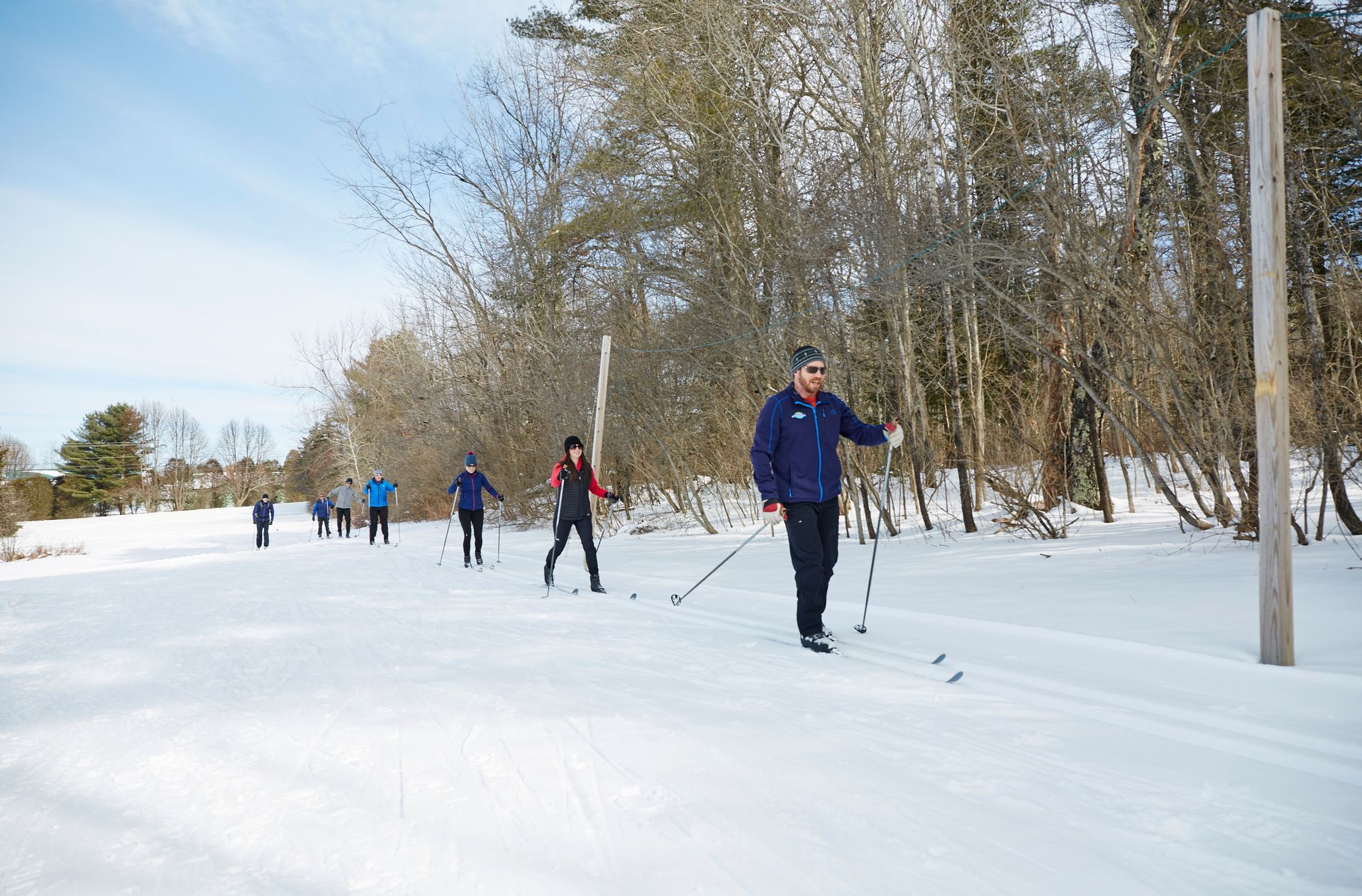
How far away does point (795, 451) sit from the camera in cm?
568

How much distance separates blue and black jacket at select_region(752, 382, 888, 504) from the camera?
564 cm

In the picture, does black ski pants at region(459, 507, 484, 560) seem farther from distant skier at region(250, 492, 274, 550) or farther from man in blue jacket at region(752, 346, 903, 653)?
distant skier at region(250, 492, 274, 550)

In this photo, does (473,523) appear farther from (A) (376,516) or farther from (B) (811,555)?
(B) (811,555)

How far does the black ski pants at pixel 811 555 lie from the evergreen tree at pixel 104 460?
253ft

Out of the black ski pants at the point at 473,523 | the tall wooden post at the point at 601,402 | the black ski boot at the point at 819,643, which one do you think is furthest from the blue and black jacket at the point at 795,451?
the black ski pants at the point at 473,523

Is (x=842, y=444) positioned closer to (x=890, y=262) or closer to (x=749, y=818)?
(x=890, y=262)

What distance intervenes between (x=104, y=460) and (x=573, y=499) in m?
73.9

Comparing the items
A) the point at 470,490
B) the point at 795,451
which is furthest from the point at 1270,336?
the point at 470,490

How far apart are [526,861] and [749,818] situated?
30.9 inches

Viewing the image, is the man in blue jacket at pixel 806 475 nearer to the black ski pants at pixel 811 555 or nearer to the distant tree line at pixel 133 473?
the black ski pants at pixel 811 555

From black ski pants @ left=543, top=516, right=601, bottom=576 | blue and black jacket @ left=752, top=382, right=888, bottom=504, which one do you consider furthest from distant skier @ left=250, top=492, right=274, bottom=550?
blue and black jacket @ left=752, top=382, right=888, bottom=504

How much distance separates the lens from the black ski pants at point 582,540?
972 cm

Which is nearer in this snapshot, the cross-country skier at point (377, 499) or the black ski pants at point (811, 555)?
the black ski pants at point (811, 555)

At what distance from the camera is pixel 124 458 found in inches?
2677
